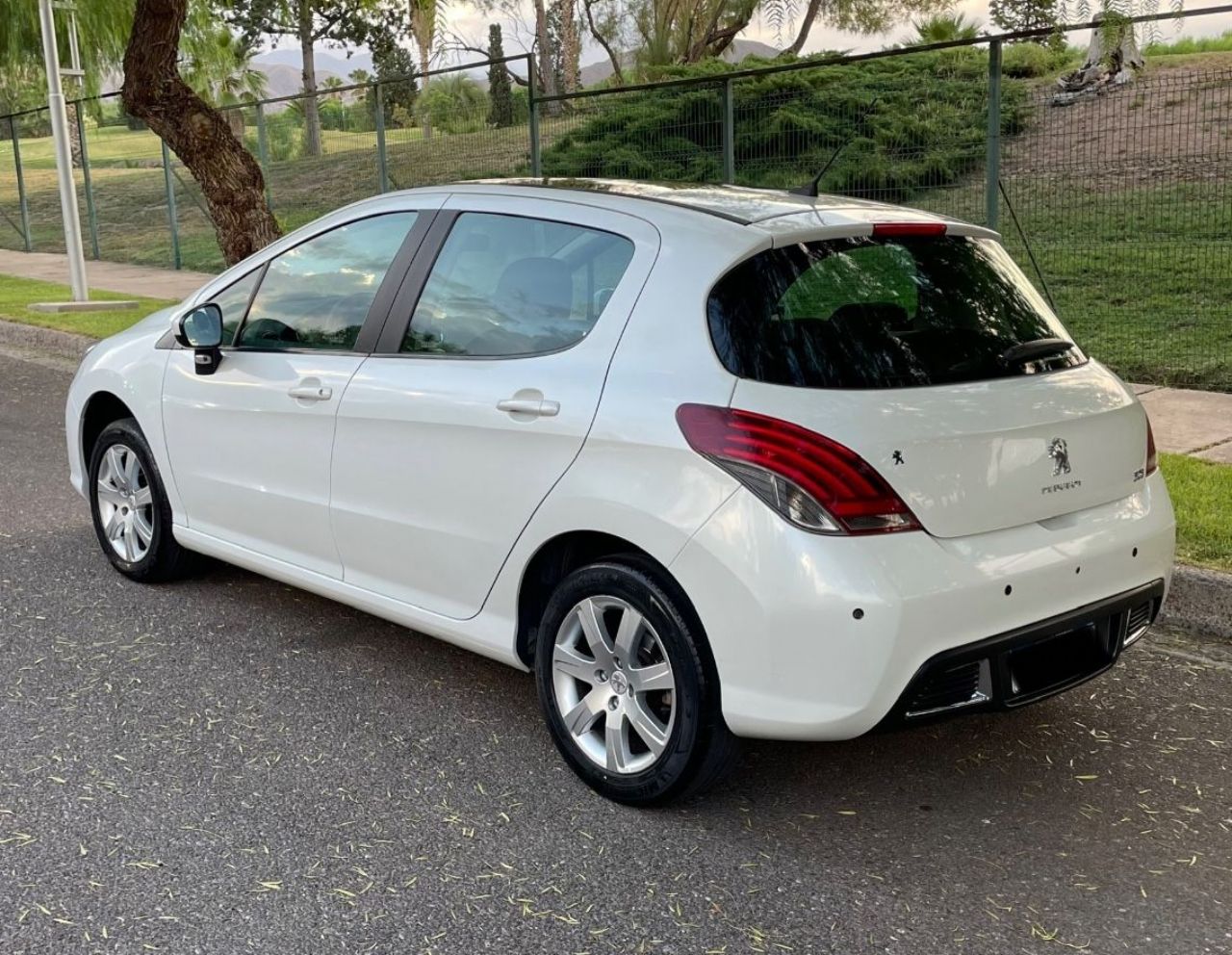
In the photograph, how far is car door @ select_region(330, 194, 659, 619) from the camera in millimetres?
3652

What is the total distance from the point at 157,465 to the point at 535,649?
2.17 meters

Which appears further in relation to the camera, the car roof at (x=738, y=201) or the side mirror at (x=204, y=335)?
the side mirror at (x=204, y=335)

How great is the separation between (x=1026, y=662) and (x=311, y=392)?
2449 millimetres

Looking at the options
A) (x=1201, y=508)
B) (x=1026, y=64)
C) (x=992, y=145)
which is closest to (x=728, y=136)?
(x=992, y=145)

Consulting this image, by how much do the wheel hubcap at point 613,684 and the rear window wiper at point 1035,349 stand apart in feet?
4.10

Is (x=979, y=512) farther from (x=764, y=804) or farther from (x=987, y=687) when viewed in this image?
(x=764, y=804)

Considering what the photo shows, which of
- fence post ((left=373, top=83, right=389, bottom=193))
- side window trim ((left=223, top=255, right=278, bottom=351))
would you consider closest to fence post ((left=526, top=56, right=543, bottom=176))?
fence post ((left=373, top=83, right=389, bottom=193))

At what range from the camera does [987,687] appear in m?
3.29

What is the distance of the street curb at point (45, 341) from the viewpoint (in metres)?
12.4

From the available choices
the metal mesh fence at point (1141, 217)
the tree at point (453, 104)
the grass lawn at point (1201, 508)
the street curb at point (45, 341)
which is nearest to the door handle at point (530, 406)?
the grass lawn at point (1201, 508)

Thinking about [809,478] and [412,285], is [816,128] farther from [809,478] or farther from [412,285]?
[809,478]

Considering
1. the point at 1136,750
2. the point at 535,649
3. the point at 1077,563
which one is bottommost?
the point at 1136,750

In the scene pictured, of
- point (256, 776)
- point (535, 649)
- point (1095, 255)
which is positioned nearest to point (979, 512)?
point (535, 649)

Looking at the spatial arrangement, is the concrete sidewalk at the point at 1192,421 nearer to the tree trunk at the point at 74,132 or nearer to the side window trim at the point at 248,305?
the side window trim at the point at 248,305
